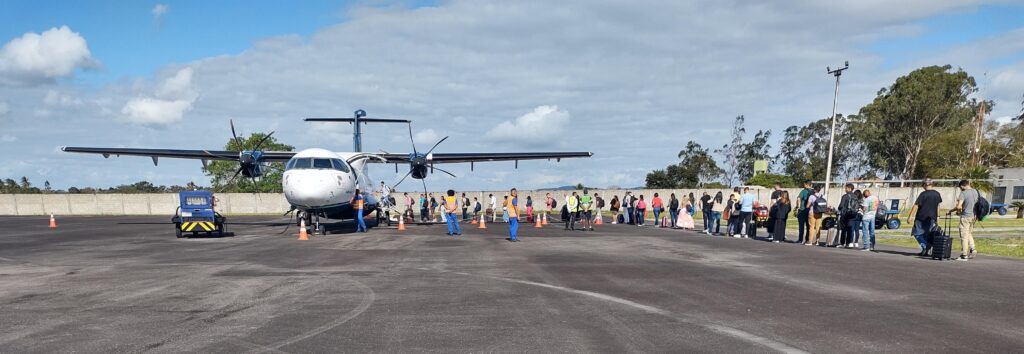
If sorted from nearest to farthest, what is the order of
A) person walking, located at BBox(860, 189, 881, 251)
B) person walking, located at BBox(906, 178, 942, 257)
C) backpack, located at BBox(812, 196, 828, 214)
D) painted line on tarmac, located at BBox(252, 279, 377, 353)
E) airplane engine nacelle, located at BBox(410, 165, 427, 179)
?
painted line on tarmac, located at BBox(252, 279, 377, 353)
person walking, located at BBox(906, 178, 942, 257)
person walking, located at BBox(860, 189, 881, 251)
backpack, located at BBox(812, 196, 828, 214)
airplane engine nacelle, located at BBox(410, 165, 427, 179)

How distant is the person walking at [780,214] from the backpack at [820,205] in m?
0.95

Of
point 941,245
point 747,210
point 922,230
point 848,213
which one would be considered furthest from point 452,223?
point 941,245

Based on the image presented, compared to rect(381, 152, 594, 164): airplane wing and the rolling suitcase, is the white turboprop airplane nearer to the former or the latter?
rect(381, 152, 594, 164): airplane wing

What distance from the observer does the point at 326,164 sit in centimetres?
2044

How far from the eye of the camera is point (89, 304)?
7.69 m

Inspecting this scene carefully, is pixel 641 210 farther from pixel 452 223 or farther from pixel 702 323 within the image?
pixel 702 323

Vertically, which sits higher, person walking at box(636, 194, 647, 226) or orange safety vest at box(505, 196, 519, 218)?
orange safety vest at box(505, 196, 519, 218)

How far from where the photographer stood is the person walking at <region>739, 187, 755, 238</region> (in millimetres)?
20203

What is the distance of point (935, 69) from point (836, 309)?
6489 cm

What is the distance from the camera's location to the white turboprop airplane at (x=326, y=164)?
1975 cm

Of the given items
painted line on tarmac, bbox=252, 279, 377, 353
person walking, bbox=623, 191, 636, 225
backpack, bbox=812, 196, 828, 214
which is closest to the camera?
painted line on tarmac, bbox=252, 279, 377, 353

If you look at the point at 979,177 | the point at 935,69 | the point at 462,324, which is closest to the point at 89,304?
the point at 462,324

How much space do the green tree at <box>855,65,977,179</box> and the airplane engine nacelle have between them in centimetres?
5227

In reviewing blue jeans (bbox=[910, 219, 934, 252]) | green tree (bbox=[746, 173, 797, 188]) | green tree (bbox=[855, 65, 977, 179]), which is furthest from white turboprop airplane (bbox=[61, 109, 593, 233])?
green tree (bbox=[855, 65, 977, 179])
